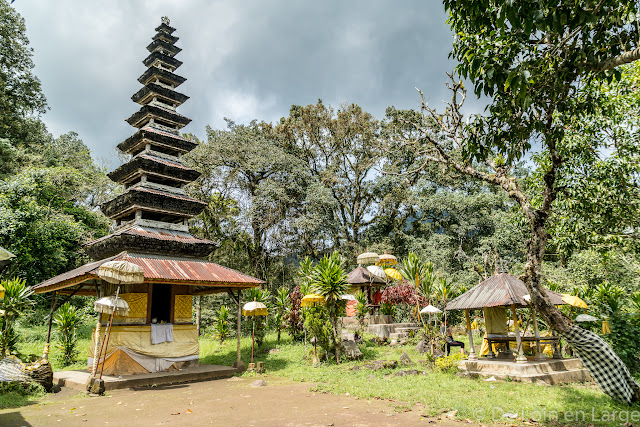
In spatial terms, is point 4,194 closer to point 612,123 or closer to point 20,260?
point 20,260

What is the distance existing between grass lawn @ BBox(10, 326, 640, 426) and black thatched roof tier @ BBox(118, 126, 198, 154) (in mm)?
8761

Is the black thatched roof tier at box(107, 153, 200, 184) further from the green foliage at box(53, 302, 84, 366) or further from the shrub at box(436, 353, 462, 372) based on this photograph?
the shrub at box(436, 353, 462, 372)

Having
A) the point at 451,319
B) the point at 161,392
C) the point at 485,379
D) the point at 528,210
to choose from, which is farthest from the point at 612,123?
the point at 161,392

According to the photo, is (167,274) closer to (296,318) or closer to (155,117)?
(296,318)

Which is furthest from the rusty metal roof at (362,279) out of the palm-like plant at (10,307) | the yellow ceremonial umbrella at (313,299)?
the palm-like plant at (10,307)

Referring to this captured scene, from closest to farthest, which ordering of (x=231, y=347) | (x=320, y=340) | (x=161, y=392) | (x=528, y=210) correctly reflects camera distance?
1. (x=528, y=210)
2. (x=161, y=392)
3. (x=320, y=340)
4. (x=231, y=347)

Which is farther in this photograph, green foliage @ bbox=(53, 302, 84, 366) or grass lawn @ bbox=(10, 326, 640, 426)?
green foliage @ bbox=(53, 302, 84, 366)

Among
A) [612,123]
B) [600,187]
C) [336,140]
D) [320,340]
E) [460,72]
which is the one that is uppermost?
[336,140]

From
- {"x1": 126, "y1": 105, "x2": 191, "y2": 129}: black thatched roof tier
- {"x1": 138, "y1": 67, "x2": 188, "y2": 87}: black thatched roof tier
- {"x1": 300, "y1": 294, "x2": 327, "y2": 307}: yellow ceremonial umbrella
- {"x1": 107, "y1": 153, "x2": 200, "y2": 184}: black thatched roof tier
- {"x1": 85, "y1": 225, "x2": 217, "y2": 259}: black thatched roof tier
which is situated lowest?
{"x1": 300, "y1": 294, "x2": 327, "y2": 307}: yellow ceremonial umbrella

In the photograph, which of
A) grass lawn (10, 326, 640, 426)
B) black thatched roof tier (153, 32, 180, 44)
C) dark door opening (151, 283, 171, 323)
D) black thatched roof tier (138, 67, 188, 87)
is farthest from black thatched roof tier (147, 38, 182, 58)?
grass lawn (10, 326, 640, 426)

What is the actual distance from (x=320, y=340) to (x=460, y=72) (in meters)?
9.87

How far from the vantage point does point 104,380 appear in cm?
972

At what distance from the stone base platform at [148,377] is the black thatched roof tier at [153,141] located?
8.80m

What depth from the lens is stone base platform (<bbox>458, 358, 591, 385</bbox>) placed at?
339 inches
